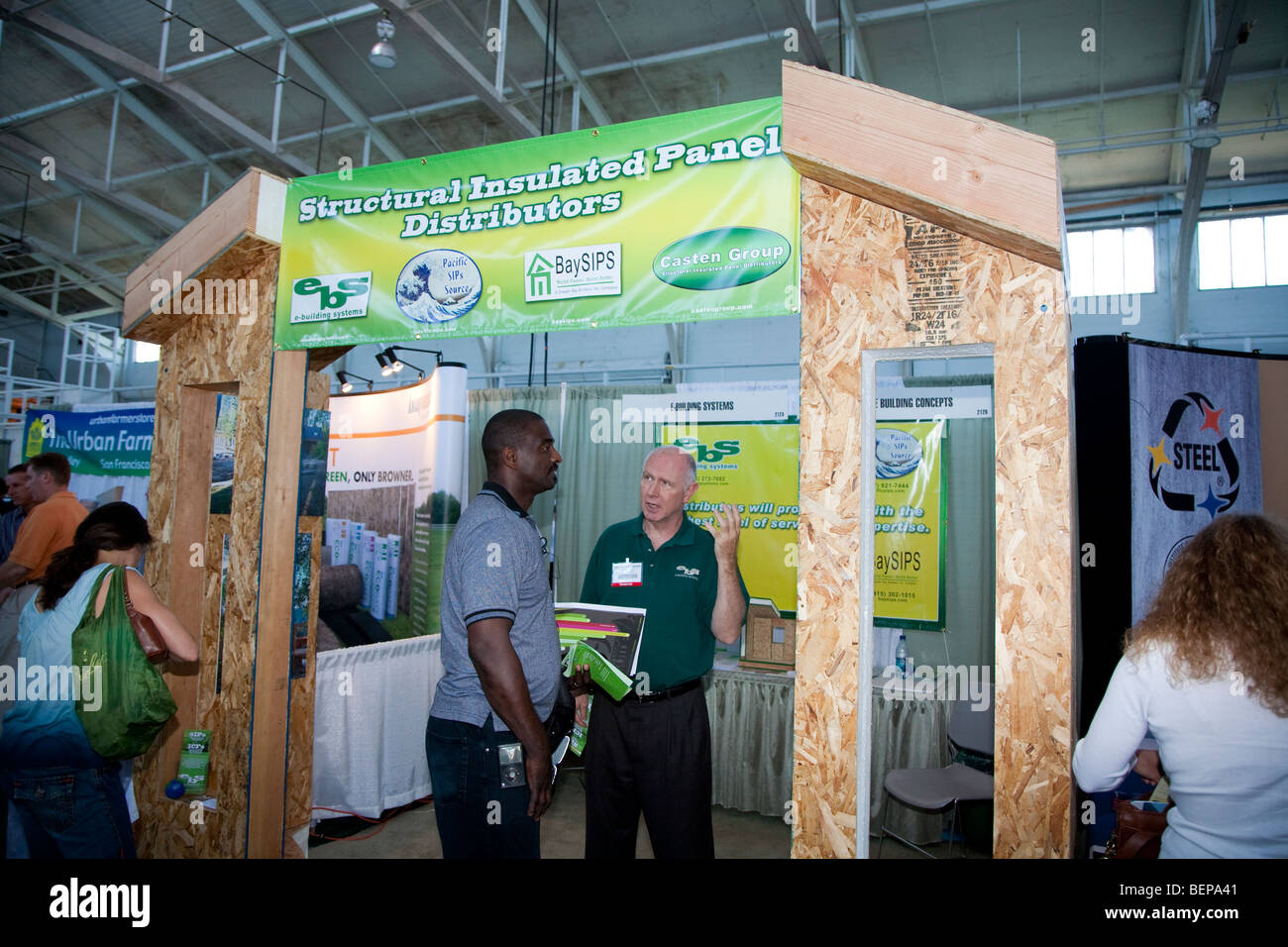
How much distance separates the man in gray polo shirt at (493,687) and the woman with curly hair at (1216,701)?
1565mm

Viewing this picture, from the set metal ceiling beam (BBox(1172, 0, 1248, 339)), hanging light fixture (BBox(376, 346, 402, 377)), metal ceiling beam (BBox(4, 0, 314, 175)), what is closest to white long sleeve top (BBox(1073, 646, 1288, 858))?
hanging light fixture (BBox(376, 346, 402, 377))

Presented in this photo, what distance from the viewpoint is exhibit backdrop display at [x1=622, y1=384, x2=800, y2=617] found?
20.2 ft

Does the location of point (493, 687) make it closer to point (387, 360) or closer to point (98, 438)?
point (387, 360)

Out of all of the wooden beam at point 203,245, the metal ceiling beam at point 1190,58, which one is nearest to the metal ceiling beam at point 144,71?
the wooden beam at point 203,245

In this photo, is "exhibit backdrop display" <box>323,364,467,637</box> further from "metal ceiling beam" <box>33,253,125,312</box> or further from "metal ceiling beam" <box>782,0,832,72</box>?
"metal ceiling beam" <box>33,253,125,312</box>

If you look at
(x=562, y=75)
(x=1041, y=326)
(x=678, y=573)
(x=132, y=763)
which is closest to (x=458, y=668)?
(x=678, y=573)

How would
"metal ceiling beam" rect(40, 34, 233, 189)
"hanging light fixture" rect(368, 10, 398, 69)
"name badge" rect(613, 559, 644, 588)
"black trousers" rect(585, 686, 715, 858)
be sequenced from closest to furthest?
"black trousers" rect(585, 686, 715, 858) → "name badge" rect(613, 559, 644, 588) → "hanging light fixture" rect(368, 10, 398, 69) → "metal ceiling beam" rect(40, 34, 233, 189)

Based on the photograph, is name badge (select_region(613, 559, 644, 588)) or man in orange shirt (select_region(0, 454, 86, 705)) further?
man in orange shirt (select_region(0, 454, 86, 705))

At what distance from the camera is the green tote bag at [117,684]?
274 cm

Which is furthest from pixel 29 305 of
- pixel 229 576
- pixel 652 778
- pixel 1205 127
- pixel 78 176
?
pixel 1205 127

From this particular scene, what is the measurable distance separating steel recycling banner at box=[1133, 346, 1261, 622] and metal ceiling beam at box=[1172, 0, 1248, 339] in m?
4.33

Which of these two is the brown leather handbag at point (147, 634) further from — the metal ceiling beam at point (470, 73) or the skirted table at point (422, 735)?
the metal ceiling beam at point (470, 73)

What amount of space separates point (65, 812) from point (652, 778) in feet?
6.77
